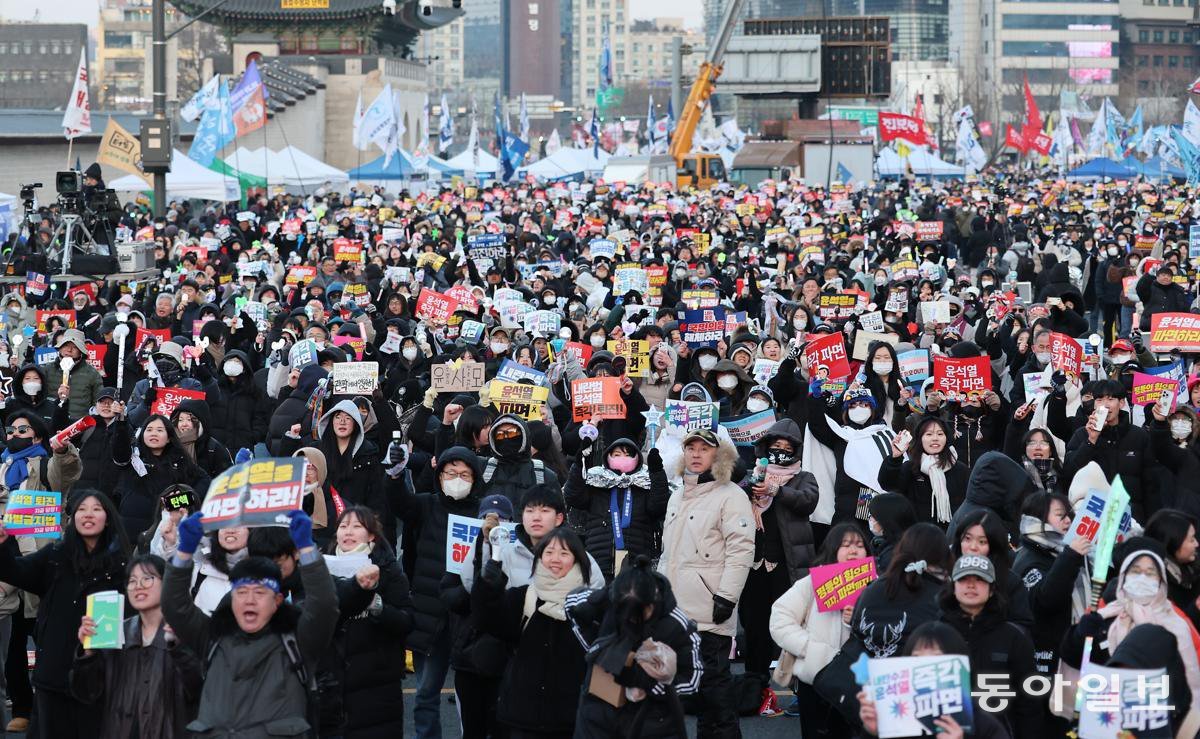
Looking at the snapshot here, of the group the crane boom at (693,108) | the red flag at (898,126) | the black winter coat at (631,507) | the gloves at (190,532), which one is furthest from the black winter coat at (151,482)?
the crane boom at (693,108)

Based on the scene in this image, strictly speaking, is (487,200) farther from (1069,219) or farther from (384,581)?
(384,581)

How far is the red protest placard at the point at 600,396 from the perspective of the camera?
34.0 feet

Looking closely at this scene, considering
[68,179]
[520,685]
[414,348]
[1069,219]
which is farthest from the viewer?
[1069,219]

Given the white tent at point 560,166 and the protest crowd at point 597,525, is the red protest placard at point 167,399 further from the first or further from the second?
the white tent at point 560,166

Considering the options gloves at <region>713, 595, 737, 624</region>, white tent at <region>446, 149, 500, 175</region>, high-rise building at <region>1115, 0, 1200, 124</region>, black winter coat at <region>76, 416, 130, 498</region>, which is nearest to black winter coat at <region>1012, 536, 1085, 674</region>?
gloves at <region>713, 595, 737, 624</region>

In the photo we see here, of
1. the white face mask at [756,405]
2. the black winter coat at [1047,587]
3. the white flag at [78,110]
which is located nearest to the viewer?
the black winter coat at [1047,587]

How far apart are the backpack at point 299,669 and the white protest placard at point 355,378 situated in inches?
195

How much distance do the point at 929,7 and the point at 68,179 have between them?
18640 cm

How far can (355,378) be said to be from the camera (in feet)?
35.8

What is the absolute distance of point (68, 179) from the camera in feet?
64.6

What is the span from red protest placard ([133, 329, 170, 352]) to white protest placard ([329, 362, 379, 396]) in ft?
10.2

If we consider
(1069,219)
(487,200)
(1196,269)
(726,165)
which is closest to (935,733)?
(1196,269)

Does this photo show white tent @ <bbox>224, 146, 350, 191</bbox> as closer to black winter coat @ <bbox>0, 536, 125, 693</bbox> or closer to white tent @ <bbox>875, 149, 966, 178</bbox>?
white tent @ <bbox>875, 149, 966, 178</bbox>

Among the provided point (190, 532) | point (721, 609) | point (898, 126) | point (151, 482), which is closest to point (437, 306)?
point (151, 482)
